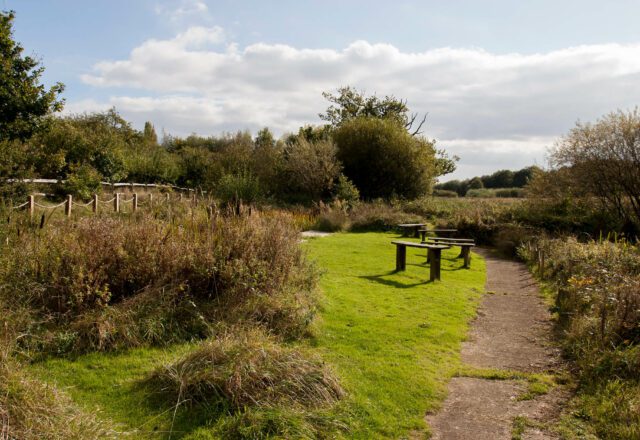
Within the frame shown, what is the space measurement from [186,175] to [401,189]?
1388cm

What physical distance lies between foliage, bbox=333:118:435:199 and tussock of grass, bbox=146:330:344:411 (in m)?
27.4

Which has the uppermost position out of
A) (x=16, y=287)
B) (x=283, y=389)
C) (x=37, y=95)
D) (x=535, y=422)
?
(x=37, y=95)

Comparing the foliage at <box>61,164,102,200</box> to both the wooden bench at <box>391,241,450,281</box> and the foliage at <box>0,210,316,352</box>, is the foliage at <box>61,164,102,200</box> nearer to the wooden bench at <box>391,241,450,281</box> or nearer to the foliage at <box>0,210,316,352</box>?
the foliage at <box>0,210,316,352</box>

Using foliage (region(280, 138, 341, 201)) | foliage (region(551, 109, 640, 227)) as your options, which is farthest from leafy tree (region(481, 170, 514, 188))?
foliage (region(551, 109, 640, 227))

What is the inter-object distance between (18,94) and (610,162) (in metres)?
21.5

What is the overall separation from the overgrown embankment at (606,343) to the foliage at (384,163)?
2242 centimetres

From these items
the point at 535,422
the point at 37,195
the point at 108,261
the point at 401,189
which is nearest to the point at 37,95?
the point at 37,195

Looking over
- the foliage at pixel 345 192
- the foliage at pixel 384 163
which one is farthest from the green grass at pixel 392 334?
the foliage at pixel 384 163

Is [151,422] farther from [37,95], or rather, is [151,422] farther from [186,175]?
[186,175]

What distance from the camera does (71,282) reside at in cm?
624

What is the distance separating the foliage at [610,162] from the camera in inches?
741

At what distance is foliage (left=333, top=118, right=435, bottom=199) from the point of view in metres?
32.6

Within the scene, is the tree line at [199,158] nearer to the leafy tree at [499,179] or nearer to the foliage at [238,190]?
the foliage at [238,190]

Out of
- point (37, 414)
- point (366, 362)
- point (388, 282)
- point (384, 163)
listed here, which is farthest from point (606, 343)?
point (384, 163)
